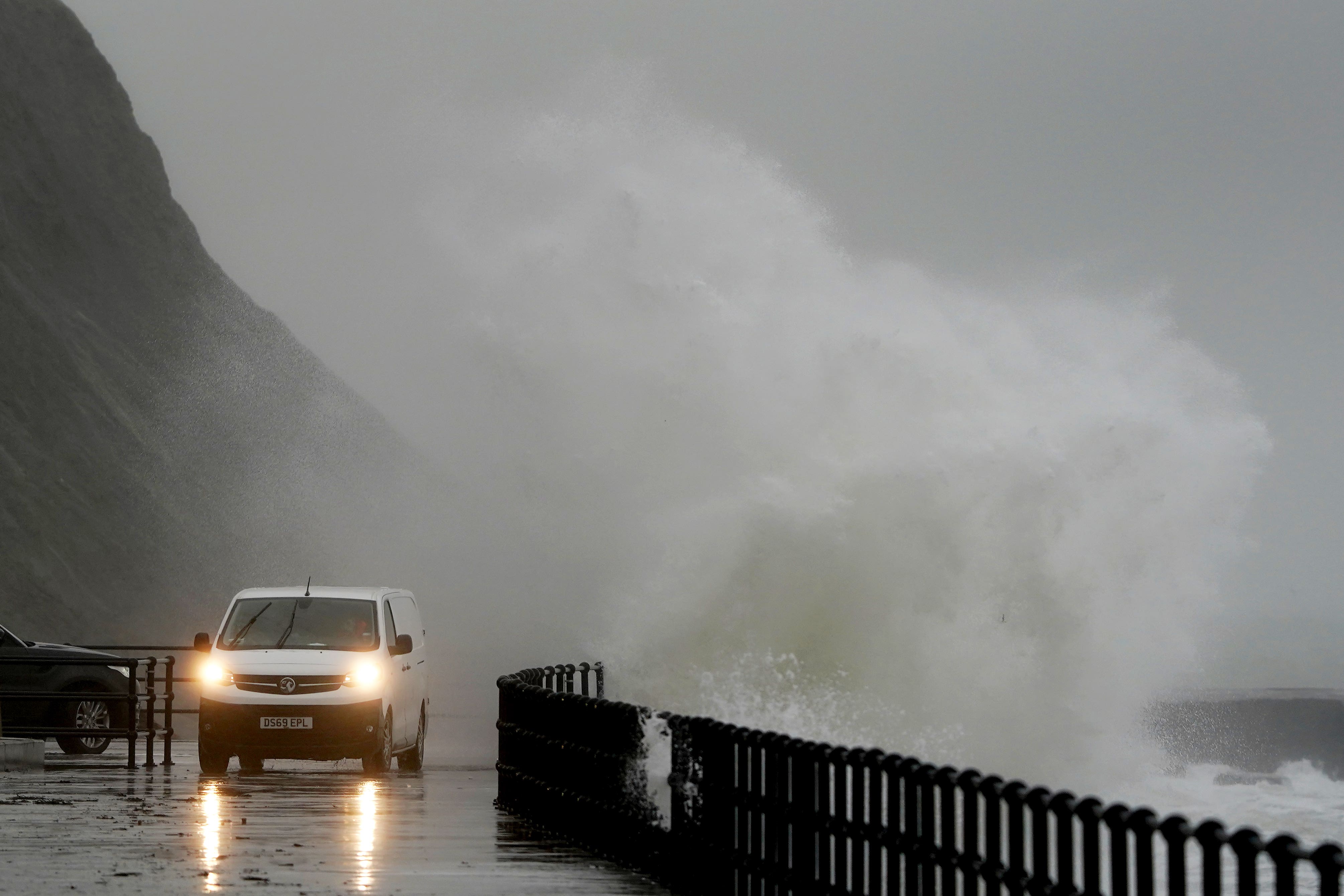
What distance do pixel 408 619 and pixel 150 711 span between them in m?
3.16

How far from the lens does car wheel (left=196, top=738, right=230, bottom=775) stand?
20375mm

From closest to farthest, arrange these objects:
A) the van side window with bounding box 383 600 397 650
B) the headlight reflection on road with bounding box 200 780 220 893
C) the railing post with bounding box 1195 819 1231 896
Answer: the railing post with bounding box 1195 819 1231 896 < the headlight reflection on road with bounding box 200 780 220 893 < the van side window with bounding box 383 600 397 650

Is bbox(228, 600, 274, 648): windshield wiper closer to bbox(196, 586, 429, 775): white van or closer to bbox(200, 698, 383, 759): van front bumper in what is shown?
bbox(196, 586, 429, 775): white van

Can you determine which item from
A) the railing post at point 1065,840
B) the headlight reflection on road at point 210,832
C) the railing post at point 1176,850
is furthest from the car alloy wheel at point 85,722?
the railing post at point 1176,850

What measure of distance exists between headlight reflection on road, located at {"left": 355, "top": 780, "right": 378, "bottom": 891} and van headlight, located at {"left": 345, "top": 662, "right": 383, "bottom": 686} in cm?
102

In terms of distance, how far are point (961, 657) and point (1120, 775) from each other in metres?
3.63

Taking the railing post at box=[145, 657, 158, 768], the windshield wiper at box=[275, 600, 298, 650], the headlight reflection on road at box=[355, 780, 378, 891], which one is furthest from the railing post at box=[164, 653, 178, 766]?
the headlight reflection on road at box=[355, 780, 378, 891]

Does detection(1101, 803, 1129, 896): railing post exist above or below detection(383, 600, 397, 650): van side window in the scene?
below

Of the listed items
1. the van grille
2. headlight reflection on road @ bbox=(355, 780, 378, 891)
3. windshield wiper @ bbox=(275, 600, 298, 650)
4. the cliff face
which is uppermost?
the cliff face

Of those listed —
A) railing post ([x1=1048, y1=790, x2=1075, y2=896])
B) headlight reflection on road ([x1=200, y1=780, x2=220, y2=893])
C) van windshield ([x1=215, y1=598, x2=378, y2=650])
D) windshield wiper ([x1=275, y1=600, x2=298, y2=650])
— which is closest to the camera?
railing post ([x1=1048, y1=790, x2=1075, y2=896])

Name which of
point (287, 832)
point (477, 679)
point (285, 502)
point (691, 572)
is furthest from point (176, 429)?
point (287, 832)

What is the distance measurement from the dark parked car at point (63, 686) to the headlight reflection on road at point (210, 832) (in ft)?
20.0

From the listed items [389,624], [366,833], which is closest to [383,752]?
[389,624]

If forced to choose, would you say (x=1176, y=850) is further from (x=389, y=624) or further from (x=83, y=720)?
(x=83, y=720)
